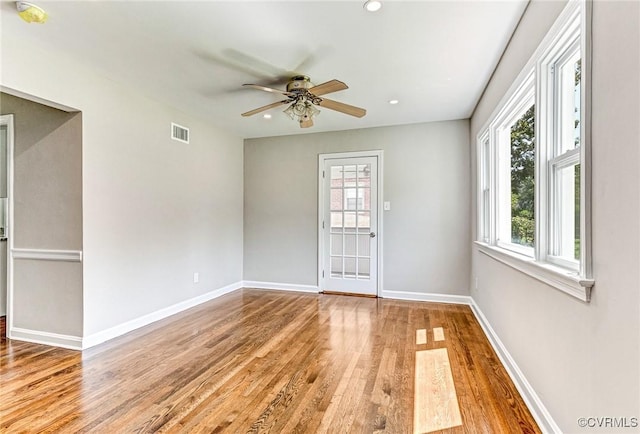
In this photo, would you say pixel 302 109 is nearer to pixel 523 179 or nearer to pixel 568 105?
pixel 523 179

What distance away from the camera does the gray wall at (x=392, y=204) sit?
14.9ft

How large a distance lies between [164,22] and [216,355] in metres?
2.58

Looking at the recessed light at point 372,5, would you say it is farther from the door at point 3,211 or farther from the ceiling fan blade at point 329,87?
the door at point 3,211

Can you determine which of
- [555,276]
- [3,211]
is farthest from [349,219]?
[3,211]

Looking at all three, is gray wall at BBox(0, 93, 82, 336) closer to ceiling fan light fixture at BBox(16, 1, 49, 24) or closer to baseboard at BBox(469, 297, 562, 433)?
ceiling fan light fixture at BBox(16, 1, 49, 24)

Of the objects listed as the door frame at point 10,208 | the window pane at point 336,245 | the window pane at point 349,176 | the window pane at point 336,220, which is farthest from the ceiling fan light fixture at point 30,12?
the window pane at point 336,245

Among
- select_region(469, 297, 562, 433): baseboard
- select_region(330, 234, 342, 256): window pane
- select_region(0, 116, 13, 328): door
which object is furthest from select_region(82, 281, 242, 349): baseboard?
select_region(469, 297, 562, 433): baseboard

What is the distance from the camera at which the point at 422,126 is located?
15.3 feet

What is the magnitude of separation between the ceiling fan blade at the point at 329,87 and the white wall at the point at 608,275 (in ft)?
4.40

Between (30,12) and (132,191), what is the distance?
67.2 inches

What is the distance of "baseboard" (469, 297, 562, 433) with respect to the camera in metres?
1.76

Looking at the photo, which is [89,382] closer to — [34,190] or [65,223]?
[65,223]

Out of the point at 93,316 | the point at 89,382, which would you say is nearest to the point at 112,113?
the point at 93,316

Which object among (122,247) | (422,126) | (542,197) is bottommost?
(122,247)
